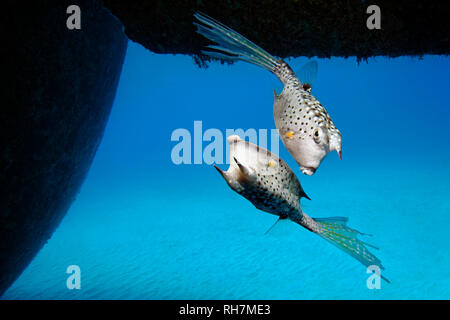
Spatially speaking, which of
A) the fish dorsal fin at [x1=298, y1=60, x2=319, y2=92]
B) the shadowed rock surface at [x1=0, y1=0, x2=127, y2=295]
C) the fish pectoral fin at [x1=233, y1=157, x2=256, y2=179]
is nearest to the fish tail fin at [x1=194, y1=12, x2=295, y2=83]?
the fish dorsal fin at [x1=298, y1=60, x2=319, y2=92]

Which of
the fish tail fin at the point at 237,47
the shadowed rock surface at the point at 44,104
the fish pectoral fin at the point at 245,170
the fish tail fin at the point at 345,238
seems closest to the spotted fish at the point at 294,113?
the fish tail fin at the point at 237,47

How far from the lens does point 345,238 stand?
2.82ft

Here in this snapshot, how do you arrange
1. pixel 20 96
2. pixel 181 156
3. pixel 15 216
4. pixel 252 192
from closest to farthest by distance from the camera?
pixel 252 192, pixel 181 156, pixel 20 96, pixel 15 216

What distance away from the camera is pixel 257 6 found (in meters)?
2.77

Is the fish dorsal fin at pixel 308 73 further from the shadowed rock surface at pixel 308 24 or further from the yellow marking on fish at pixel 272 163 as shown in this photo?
the shadowed rock surface at pixel 308 24

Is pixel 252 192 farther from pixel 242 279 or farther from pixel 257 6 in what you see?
pixel 242 279

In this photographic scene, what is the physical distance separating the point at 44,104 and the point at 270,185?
325cm

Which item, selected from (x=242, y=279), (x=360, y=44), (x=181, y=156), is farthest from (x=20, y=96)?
(x=242, y=279)

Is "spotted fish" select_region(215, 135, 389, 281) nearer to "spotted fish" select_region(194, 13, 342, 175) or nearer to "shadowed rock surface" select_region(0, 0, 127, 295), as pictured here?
"spotted fish" select_region(194, 13, 342, 175)

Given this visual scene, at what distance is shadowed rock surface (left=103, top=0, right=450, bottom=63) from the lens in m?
2.72

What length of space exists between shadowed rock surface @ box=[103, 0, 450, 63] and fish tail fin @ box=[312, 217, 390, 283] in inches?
103

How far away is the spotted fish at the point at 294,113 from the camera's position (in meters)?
0.64

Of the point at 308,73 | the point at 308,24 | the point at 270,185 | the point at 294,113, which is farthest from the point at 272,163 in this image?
the point at 308,24

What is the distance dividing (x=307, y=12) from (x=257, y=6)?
589 mm
